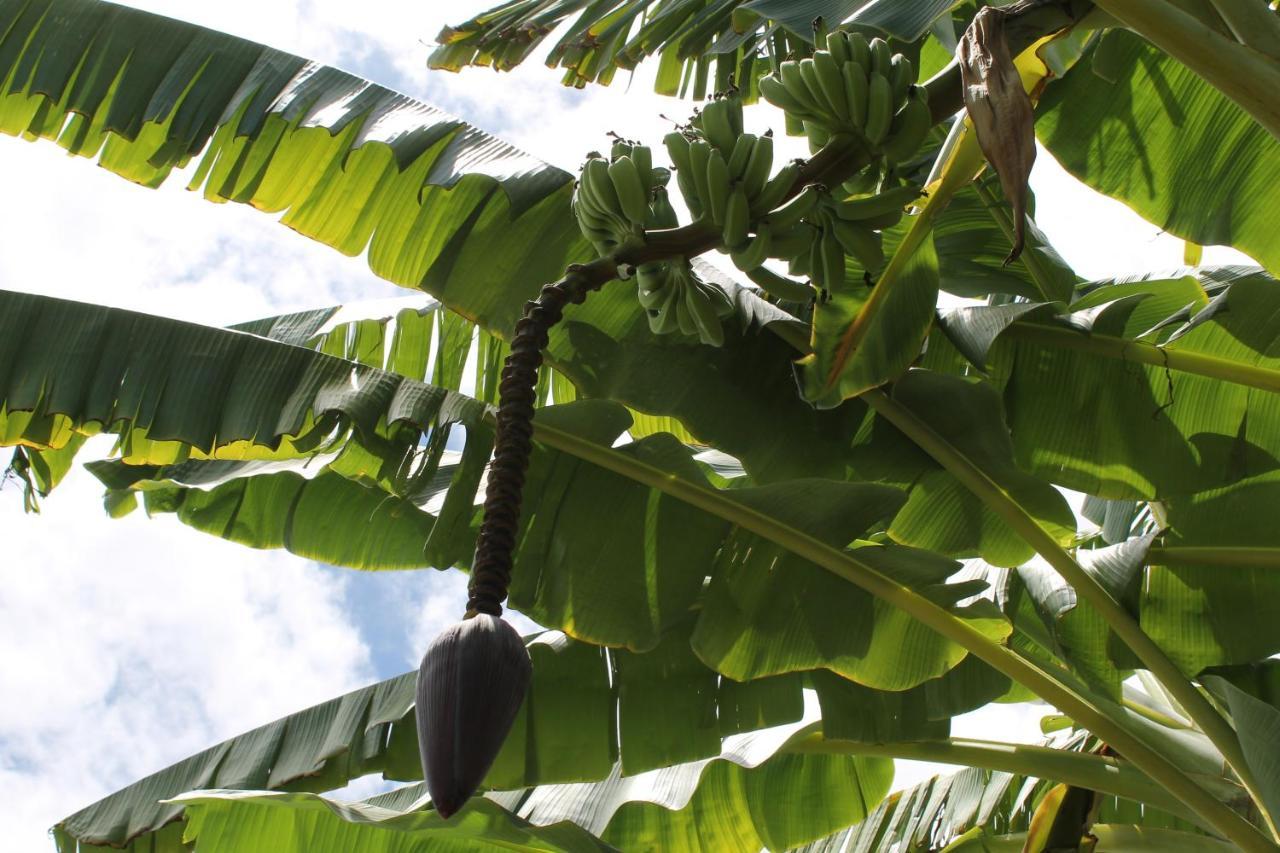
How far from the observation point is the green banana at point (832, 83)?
49.1 inches

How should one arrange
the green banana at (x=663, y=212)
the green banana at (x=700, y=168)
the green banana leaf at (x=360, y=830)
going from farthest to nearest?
the green banana leaf at (x=360, y=830) < the green banana at (x=663, y=212) < the green banana at (x=700, y=168)

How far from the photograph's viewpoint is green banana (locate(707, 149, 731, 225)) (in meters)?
1.20

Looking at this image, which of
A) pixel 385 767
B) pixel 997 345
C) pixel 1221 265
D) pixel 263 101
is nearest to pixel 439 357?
pixel 263 101

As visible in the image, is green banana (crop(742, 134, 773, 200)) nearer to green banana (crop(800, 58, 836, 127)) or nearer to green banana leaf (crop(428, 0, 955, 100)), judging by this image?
green banana (crop(800, 58, 836, 127))

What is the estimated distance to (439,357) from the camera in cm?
235

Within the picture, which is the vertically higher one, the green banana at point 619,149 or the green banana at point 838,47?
the green banana at point 838,47

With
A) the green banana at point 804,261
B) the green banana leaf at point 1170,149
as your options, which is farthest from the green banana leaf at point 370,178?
the green banana leaf at point 1170,149

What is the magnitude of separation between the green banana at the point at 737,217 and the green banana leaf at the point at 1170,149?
3.29 feet

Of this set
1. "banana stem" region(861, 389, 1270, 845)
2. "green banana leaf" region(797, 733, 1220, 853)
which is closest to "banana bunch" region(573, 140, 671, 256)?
"banana stem" region(861, 389, 1270, 845)

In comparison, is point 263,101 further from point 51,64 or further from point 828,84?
point 828,84

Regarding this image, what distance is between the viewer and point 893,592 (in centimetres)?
193

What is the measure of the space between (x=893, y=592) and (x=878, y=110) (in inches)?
38.4

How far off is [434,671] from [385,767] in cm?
155

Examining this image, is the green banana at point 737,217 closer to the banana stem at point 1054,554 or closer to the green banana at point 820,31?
the green banana at point 820,31
